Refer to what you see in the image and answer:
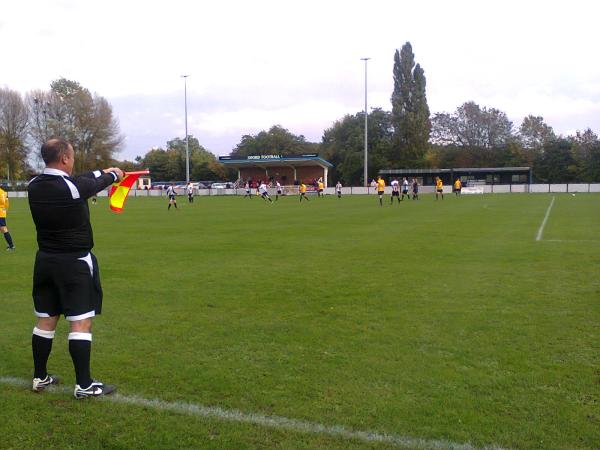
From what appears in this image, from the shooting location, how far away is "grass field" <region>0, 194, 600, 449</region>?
349 centimetres

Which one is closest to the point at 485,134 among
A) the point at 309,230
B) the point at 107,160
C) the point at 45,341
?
the point at 107,160

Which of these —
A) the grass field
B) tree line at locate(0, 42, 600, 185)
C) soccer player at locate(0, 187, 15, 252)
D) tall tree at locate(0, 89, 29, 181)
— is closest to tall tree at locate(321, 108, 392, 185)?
tree line at locate(0, 42, 600, 185)

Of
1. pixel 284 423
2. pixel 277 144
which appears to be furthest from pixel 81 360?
pixel 277 144

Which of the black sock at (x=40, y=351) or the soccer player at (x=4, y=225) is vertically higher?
the soccer player at (x=4, y=225)

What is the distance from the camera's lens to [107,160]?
6725cm

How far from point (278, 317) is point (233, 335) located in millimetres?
817

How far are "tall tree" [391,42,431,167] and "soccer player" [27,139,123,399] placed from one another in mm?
70606

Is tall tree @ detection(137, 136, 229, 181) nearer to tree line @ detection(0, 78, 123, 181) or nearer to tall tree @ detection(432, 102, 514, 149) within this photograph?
tree line @ detection(0, 78, 123, 181)

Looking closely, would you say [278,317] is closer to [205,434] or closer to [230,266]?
[205,434]

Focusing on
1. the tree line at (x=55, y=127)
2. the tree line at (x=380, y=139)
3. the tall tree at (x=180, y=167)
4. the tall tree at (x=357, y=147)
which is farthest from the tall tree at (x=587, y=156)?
the tree line at (x=55, y=127)

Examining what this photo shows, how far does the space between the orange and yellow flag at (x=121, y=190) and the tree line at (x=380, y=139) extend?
64817mm

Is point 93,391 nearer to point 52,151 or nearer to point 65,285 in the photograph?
point 65,285

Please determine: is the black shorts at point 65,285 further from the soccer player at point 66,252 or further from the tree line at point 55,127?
the tree line at point 55,127

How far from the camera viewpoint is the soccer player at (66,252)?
3967 mm
